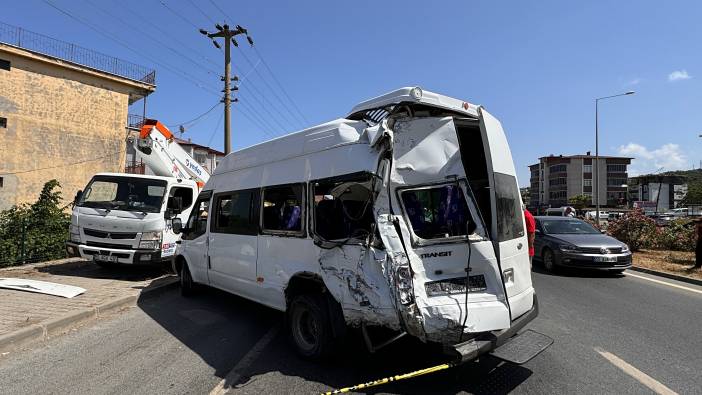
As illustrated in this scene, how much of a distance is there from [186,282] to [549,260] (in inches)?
342

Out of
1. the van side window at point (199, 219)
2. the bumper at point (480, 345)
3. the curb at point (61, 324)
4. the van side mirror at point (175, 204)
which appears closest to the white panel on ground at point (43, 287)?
the curb at point (61, 324)

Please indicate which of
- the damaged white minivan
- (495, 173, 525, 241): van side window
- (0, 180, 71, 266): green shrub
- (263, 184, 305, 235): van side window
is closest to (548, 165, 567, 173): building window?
(0, 180, 71, 266): green shrub

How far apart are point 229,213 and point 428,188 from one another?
11.1ft

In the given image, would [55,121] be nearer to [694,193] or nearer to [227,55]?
[227,55]

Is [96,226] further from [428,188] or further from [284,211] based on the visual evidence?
[428,188]

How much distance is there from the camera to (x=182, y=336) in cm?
549

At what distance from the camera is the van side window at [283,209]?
16.1 feet

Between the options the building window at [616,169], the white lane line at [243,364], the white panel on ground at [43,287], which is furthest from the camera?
the building window at [616,169]

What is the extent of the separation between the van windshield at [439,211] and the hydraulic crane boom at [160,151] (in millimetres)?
8325

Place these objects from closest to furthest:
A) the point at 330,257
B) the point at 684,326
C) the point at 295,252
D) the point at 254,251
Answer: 1. the point at 330,257
2. the point at 295,252
3. the point at 254,251
4. the point at 684,326

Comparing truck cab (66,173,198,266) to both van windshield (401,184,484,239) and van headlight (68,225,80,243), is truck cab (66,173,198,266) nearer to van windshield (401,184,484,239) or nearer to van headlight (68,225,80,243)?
van headlight (68,225,80,243)

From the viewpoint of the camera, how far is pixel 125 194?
31.2ft

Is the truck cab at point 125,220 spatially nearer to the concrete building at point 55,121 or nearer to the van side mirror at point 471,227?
the van side mirror at point 471,227

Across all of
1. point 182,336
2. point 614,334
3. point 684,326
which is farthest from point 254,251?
point 684,326
